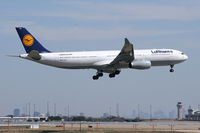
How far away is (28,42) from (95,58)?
1310cm

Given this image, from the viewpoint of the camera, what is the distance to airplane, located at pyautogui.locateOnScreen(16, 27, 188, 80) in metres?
88.8

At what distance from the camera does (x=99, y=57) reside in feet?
297

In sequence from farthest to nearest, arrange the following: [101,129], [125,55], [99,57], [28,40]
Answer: [28,40] → [99,57] → [125,55] → [101,129]

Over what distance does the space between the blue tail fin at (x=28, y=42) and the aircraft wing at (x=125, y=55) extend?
13.2m

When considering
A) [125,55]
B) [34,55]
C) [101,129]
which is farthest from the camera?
[125,55]

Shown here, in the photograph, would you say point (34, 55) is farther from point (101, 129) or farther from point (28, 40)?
point (101, 129)

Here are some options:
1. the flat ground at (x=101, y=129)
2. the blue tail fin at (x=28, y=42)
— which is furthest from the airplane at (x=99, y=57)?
the flat ground at (x=101, y=129)

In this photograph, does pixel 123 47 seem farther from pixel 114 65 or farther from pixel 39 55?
pixel 39 55

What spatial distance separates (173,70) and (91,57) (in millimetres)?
18038

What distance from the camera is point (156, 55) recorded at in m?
91.9

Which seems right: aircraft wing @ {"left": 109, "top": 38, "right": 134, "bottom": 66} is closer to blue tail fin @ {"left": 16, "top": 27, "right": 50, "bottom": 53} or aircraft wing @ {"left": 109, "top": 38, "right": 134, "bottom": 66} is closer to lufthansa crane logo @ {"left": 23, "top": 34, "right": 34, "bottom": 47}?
blue tail fin @ {"left": 16, "top": 27, "right": 50, "bottom": 53}

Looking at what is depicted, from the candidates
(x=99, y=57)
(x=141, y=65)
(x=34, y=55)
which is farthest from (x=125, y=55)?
(x=34, y=55)

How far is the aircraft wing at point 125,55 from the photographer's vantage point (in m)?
88.6

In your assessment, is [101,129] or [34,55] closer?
[101,129]
